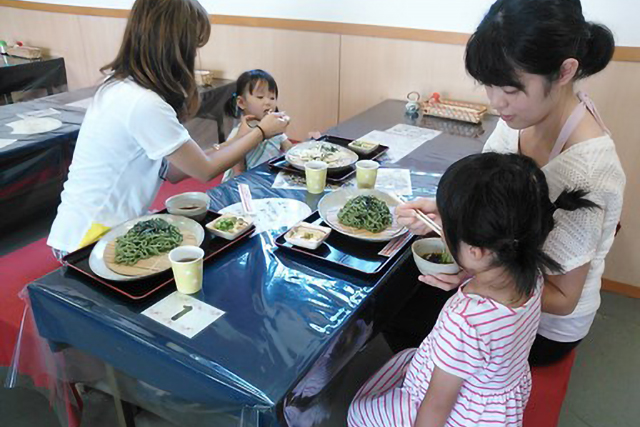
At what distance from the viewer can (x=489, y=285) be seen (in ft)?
3.00

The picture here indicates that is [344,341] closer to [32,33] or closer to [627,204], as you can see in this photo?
[627,204]

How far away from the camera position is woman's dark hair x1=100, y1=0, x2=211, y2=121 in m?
1.40

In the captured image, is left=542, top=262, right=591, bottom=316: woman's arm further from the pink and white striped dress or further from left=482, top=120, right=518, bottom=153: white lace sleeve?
left=482, top=120, right=518, bottom=153: white lace sleeve

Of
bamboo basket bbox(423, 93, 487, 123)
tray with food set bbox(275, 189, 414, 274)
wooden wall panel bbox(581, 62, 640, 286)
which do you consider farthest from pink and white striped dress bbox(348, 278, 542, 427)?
wooden wall panel bbox(581, 62, 640, 286)

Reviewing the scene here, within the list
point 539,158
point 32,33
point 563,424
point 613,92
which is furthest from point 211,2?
point 563,424

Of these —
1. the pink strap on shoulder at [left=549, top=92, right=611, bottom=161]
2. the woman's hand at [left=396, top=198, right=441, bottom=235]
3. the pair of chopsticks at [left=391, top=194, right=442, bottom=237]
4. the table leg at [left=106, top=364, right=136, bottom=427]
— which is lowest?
the table leg at [left=106, top=364, right=136, bottom=427]

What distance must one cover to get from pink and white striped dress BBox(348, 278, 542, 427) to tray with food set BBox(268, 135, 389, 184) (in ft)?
2.41

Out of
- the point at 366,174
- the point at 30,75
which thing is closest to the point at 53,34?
the point at 30,75

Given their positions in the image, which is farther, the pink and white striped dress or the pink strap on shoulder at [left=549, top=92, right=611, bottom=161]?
the pink strap on shoulder at [left=549, top=92, right=611, bottom=161]

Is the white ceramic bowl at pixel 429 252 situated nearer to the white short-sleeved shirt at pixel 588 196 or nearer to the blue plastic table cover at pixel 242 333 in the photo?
the blue plastic table cover at pixel 242 333

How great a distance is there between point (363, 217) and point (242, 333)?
1.63 ft

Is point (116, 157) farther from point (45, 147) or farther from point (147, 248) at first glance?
point (45, 147)

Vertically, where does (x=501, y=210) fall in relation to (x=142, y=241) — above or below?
above

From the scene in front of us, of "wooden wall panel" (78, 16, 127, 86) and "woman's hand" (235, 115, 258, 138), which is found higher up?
"wooden wall panel" (78, 16, 127, 86)
